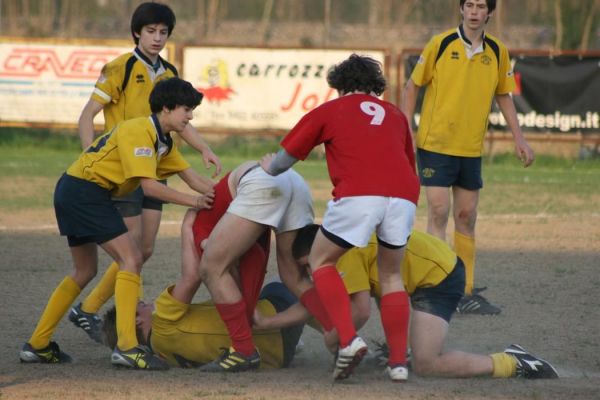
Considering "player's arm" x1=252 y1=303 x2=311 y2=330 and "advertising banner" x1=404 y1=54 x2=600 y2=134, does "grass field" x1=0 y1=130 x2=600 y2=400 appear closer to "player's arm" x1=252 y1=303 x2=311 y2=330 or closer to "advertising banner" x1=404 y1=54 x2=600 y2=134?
"player's arm" x1=252 y1=303 x2=311 y2=330

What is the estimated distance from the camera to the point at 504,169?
1853cm

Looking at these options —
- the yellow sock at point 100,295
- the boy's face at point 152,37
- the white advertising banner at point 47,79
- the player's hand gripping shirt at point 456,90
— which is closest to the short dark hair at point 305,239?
the yellow sock at point 100,295

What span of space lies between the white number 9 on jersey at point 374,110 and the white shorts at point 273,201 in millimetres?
578

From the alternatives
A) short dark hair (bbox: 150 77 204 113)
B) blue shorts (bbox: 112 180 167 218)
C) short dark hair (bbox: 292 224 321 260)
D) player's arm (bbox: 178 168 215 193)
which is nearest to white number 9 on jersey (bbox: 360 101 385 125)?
short dark hair (bbox: 292 224 321 260)

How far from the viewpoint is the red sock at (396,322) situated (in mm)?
5574

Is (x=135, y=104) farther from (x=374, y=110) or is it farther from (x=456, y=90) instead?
(x=456, y=90)

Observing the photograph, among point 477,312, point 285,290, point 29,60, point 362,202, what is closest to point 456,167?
point 477,312

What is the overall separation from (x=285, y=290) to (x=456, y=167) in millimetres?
2026

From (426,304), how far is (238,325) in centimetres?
97

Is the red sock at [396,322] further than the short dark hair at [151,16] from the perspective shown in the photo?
No

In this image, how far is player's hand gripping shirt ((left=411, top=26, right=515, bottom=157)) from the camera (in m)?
7.90

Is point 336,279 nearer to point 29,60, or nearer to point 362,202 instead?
point 362,202

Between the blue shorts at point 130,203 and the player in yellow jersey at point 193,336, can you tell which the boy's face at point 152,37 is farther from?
the player in yellow jersey at point 193,336

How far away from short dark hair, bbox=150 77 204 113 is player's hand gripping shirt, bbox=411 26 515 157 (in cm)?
229
